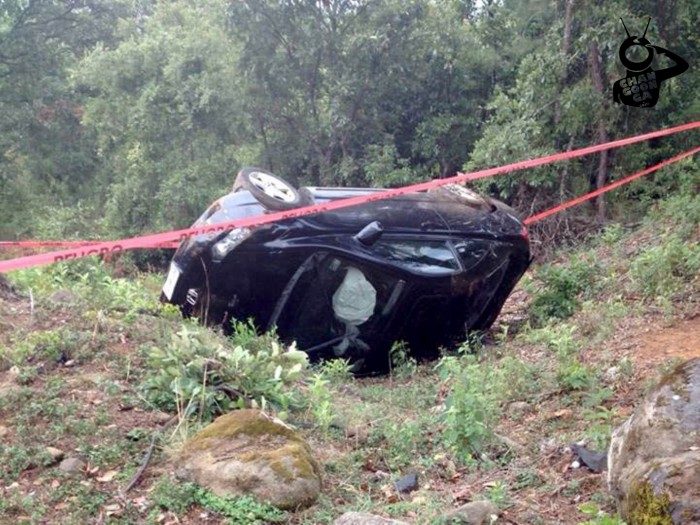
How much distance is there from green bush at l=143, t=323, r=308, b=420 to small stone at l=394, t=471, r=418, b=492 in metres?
0.85

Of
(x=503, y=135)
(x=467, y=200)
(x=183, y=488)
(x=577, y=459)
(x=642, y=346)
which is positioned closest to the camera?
(x=183, y=488)

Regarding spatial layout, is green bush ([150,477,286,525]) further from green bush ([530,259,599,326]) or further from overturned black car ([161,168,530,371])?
green bush ([530,259,599,326])

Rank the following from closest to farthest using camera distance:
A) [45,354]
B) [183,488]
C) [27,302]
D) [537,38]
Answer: [183,488] → [45,354] → [27,302] → [537,38]

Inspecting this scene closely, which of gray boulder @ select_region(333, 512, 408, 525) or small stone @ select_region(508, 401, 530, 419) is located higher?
gray boulder @ select_region(333, 512, 408, 525)

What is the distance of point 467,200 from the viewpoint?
723 centimetres

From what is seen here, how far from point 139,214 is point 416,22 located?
249 inches

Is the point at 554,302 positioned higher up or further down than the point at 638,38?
further down

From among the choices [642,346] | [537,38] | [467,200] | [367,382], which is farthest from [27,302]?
[537,38]

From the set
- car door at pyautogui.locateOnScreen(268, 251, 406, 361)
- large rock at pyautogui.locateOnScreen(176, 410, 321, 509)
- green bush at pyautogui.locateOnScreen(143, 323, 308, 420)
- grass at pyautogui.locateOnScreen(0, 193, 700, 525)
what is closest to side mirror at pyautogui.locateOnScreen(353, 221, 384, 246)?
car door at pyautogui.locateOnScreen(268, 251, 406, 361)

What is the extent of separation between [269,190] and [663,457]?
4.22m

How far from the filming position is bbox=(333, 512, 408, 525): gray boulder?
313cm

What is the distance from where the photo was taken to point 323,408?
14.4 feet

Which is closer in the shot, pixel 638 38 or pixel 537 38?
pixel 638 38

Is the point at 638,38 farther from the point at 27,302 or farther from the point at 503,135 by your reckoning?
the point at 27,302
